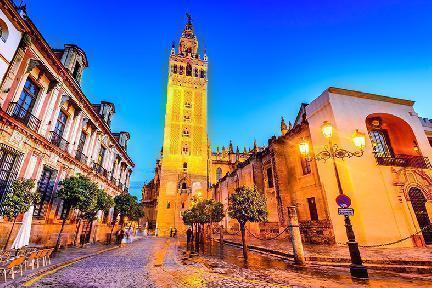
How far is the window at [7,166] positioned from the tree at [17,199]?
1.42m

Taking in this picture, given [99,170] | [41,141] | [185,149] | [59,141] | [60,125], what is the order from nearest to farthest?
[41,141] < [59,141] < [60,125] < [99,170] < [185,149]

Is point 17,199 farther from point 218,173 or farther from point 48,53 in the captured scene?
point 218,173

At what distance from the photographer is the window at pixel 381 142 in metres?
16.8

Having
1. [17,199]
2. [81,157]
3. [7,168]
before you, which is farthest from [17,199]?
[81,157]

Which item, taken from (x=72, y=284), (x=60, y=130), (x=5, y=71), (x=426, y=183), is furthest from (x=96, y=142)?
(x=426, y=183)

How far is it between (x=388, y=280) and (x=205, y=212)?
14.1 m

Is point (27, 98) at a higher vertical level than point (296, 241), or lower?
Result: higher

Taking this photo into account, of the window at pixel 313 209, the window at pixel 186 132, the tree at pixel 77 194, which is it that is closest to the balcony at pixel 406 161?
the window at pixel 313 209

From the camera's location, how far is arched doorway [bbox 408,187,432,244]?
13422 mm

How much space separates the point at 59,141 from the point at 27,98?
11.8ft

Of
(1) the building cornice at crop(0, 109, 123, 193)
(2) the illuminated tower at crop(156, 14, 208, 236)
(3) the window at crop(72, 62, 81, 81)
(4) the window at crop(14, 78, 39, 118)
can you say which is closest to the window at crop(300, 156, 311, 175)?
(1) the building cornice at crop(0, 109, 123, 193)

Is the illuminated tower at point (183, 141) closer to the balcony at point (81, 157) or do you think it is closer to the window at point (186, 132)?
the window at point (186, 132)

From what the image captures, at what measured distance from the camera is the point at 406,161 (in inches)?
602

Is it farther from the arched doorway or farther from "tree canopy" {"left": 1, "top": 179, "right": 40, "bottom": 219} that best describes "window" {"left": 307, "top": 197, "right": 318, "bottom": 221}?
"tree canopy" {"left": 1, "top": 179, "right": 40, "bottom": 219}
